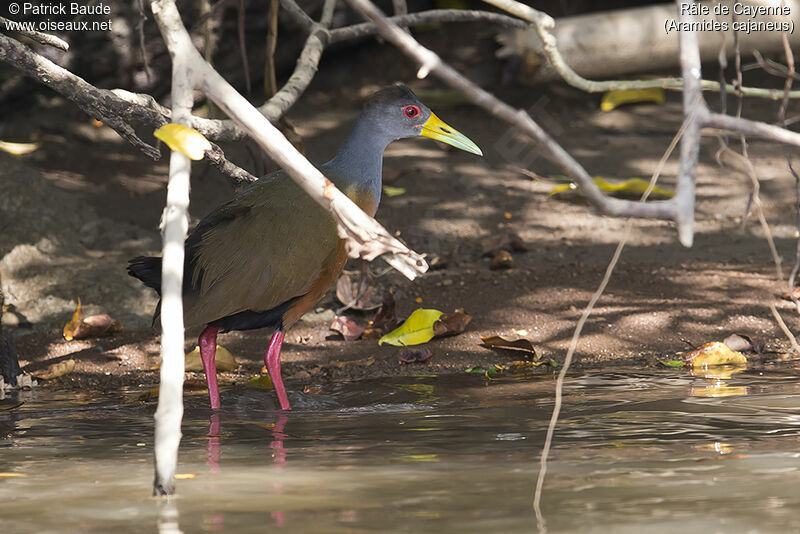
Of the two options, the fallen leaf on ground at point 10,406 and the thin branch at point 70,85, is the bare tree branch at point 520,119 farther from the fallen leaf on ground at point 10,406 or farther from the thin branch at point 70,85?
the fallen leaf on ground at point 10,406

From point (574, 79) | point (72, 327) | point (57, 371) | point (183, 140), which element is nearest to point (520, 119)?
point (183, 140)

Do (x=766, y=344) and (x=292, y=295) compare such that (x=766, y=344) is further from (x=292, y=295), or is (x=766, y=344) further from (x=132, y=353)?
(x=132, y=353)

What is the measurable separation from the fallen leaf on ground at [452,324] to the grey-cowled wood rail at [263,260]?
1.07 metres

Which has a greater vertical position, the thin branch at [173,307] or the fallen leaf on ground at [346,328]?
the thin branch at [173,307]

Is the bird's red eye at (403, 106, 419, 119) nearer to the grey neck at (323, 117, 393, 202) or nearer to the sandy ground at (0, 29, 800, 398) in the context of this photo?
the grey neck at (323, 117, 393, 202)

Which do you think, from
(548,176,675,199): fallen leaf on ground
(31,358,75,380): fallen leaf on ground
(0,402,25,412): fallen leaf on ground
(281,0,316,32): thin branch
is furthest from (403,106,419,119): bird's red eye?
(548,176,675,199): fallen leaf on ground

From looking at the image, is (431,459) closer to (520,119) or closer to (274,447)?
(274,447)

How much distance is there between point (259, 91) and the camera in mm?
9883

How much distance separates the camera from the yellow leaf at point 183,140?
2807 mm

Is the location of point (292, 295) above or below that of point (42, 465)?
above

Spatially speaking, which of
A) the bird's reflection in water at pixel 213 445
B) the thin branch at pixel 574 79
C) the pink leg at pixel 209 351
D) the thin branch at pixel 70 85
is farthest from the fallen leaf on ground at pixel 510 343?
the thin branch at pixel 70 85

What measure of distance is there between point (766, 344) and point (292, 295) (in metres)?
2.63

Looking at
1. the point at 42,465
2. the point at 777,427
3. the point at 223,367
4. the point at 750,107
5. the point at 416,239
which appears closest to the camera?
the point at 42,465

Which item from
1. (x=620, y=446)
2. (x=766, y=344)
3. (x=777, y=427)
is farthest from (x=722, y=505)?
(x=766, y=344)
